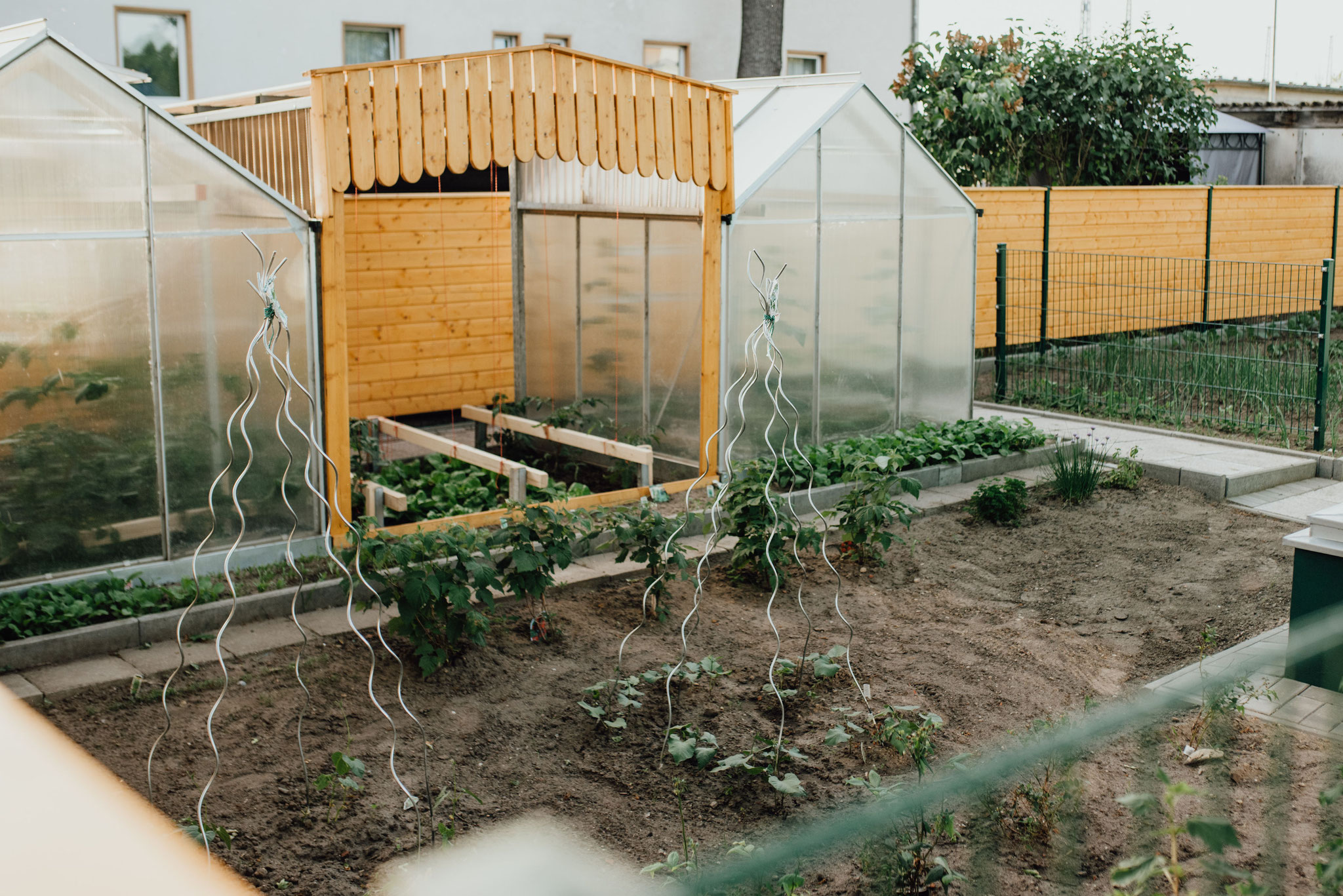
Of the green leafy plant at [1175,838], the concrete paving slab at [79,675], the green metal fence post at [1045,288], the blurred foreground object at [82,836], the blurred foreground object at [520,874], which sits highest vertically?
the green metal fence post at [1045,288]

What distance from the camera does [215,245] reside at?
6.86m

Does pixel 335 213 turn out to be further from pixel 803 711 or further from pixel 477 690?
pixel 803 711

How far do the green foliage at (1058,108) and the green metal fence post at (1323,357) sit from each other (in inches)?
247

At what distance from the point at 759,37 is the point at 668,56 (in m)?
1.42

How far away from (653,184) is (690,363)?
4.72 ft

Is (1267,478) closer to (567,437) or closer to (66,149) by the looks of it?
(567,437)

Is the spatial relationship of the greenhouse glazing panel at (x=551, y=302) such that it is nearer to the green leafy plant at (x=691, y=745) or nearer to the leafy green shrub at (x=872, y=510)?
the leafy green shrub at (x=872, y=510)

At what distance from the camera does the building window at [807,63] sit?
57.9ft

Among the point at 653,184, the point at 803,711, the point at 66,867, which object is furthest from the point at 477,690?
the point at 653,184

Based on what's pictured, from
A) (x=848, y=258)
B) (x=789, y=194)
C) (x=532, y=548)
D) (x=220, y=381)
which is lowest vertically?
(x=532, y=548)

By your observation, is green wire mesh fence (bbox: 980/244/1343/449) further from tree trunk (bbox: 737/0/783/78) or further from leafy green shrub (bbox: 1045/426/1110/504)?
tree trunk (bbox: 737/0/783/78)

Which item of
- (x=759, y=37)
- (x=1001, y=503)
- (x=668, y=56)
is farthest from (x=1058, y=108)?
(x=1001, y=503)

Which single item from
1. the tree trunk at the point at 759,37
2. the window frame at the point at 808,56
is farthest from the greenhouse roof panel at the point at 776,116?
the window frame at the point at 808,56

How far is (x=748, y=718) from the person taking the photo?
5348mm
